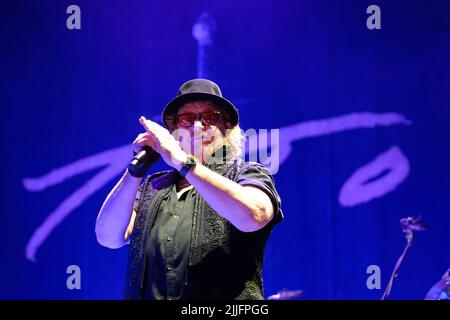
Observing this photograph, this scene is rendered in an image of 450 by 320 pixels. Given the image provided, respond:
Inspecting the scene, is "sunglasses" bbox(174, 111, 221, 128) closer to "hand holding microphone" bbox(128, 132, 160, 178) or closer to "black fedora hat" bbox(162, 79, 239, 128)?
Result: "black fedora hat" bbox(162, 79, 239, 128)

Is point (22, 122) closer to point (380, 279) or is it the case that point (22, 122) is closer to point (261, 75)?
point (261, 75)

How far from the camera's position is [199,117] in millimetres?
1640

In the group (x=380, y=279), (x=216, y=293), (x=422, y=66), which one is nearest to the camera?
(x=216, y=293)

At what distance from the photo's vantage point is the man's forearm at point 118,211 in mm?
1457

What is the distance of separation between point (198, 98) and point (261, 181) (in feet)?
1.40

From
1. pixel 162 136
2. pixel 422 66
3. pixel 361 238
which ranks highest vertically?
pixel 422 66

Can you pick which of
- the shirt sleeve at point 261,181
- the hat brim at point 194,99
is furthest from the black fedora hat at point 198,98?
the shirt sleeve at point 261,181

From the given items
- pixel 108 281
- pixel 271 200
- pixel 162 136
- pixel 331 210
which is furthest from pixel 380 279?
pixel 162 136

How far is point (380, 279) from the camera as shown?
266cm

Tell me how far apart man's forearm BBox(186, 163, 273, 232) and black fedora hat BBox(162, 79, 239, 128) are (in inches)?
16.9

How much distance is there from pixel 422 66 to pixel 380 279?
115cm

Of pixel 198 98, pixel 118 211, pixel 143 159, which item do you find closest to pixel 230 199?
pixel 143 159

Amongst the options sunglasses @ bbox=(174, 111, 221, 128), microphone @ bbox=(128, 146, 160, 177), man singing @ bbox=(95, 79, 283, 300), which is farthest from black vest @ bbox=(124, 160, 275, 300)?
sunglasses @ bbox=(174, 111, 221, 128)

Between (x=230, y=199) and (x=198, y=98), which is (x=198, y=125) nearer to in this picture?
(x=198, y=98)
